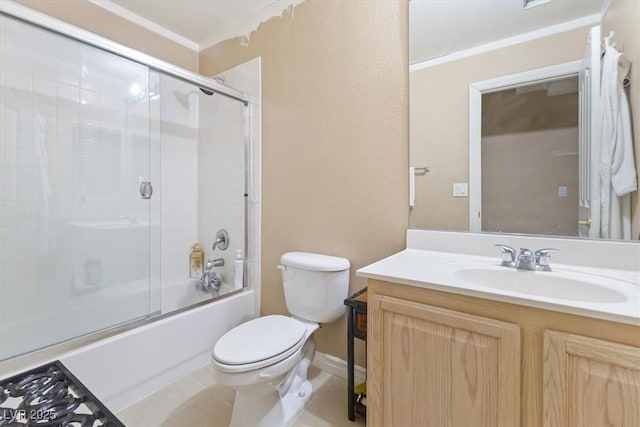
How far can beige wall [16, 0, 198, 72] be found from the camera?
1.64 meters

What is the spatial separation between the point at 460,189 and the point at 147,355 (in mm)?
1738

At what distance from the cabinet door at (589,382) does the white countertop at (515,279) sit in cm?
8

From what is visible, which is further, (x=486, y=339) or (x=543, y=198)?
(x=543, y=198)

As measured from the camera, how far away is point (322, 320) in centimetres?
150

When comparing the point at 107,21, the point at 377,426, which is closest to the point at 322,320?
the point at 377,426

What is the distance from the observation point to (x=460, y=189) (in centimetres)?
133

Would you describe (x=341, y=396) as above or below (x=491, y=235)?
below

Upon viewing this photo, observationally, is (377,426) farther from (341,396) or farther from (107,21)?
(107,21)

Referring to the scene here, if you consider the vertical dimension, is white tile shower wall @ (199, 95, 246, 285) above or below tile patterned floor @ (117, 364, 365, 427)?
above

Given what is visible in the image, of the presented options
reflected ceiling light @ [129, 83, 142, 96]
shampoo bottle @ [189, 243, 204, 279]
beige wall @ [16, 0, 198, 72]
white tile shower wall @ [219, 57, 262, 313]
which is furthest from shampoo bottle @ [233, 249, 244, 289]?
beige wall @ [16, 0, 198, 72]

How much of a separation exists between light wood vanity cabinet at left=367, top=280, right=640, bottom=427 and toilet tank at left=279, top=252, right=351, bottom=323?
0.48m

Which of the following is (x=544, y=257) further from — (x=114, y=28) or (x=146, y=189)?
(x=114, y=28)

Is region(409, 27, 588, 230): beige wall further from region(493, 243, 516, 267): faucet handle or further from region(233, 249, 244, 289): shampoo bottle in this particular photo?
region(233, 249, 244, 289): shampoo bottle

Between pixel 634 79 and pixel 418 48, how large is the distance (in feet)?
2.62
